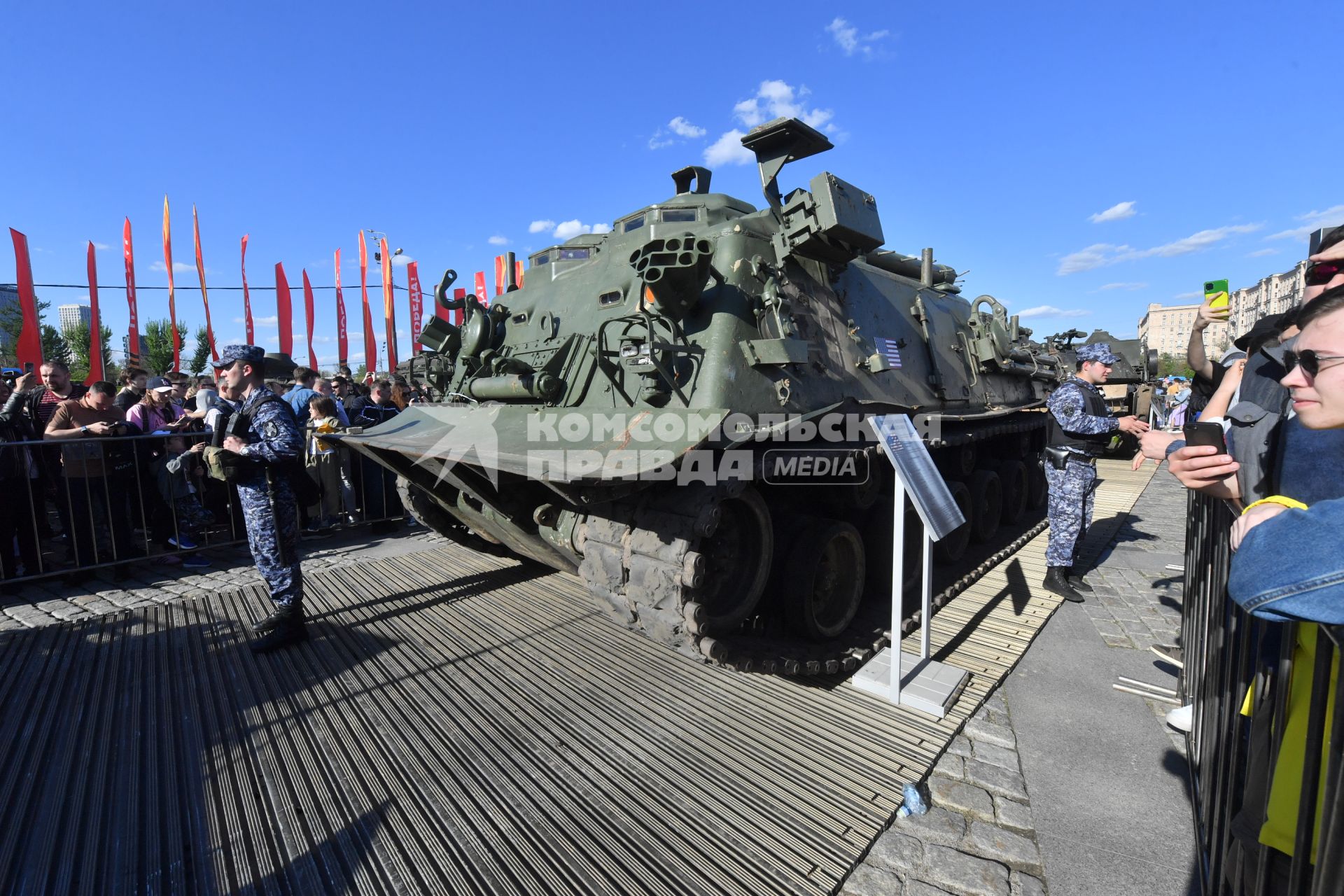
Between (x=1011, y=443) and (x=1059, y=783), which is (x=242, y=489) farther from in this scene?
(x=1011, y=443)

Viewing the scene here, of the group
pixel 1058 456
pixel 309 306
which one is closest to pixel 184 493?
pixel 1058 456

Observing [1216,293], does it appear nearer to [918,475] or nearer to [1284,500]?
[918,475]

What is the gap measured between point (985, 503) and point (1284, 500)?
5.85m

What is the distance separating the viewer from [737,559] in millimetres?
4148

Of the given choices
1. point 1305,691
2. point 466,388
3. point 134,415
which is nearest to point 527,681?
point 466,388

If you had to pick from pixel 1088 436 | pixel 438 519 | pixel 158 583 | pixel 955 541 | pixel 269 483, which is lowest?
pixel 158 583

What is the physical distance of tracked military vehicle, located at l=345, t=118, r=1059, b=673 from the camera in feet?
11.6

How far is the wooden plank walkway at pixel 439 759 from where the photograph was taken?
264 cm

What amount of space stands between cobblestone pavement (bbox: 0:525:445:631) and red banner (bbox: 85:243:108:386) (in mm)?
12709

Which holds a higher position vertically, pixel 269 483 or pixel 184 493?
pixel 269 483

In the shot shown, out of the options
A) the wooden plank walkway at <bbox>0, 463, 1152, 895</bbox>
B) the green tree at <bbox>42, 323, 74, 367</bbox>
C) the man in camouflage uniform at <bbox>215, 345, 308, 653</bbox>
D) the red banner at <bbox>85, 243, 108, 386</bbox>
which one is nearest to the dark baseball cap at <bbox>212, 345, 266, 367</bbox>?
the man in camouflage uniform at <bbox>215, 345, 308, 653</bbox>

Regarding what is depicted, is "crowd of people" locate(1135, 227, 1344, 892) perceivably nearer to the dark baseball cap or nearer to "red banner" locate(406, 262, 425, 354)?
the dark baseball cap

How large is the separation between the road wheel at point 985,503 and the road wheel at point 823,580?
262 cm

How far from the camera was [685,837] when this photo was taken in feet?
9.14
